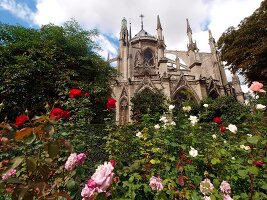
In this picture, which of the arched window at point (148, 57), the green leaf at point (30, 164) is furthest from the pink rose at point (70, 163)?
the arched window at point (148, 57)

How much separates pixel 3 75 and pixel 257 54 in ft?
52.6

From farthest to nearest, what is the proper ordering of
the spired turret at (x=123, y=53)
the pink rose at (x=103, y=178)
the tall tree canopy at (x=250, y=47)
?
the spired turret at (x=123, y=53) → the tall tree canopy at (x=250, y=47) → the pink rose at (x=103, y=178)

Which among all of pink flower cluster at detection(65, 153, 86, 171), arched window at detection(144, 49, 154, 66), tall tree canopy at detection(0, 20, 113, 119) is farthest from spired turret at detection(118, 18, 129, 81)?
pink flower cluster at detection(65, 153, 86, 171)

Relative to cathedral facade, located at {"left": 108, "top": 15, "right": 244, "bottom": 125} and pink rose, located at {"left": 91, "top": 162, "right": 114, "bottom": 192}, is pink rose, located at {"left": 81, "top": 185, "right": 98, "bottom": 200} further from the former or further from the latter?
cathedral facade, located at {"left": 108, "top": 15, "right": 244, "bottom": 125}

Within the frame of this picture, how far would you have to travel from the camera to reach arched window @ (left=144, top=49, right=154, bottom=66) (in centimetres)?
3953

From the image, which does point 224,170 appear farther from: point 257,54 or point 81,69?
point 257,54

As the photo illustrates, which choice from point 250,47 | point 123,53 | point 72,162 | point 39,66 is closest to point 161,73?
point 123,53

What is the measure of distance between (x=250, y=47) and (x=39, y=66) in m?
14.8

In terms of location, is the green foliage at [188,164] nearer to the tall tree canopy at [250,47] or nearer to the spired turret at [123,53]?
the tall tree canopy at [250,47]

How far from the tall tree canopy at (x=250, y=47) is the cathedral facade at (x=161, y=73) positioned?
492 centimetres

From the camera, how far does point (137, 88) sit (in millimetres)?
28594

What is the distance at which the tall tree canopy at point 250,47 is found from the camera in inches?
642

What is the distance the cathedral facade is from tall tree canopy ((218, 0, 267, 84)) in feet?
16.2

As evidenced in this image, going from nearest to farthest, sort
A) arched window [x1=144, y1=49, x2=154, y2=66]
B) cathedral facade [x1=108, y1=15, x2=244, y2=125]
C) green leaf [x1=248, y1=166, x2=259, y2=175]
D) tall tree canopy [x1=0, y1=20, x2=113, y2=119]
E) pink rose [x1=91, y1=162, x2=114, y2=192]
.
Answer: pink rose [x1=91, y1=162, x2=114, y2=192] → green leaf [x1=248, y1=166, x2=259, y2=175] → tall tree canopy [x1=0, y1=20, x2=113, y2=119] → cathedral facade [x1=108, y1=15, x2=244, y2=125] → arched window [x1=144, y1=49, x2=154, y2=66]
